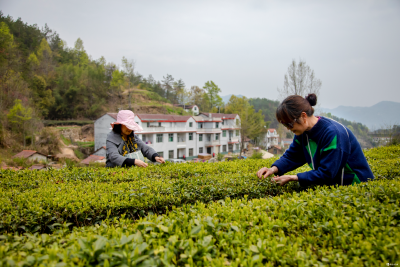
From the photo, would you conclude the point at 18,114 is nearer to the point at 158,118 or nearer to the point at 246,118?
the point at 158,118

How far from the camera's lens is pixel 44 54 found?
144 feet

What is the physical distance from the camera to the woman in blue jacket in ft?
7.64

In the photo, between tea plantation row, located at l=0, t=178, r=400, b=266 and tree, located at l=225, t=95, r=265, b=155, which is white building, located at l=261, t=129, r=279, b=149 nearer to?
tree, located at l=225, t=95, r=265, b=155

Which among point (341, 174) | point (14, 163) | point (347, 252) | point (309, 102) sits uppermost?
point (309, 102)

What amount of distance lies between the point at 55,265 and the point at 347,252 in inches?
66.4

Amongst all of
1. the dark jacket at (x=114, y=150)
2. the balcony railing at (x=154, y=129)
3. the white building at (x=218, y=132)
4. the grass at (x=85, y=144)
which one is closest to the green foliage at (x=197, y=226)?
the dark jacket at (x=114, y=150)

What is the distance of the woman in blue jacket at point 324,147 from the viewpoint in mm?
2330

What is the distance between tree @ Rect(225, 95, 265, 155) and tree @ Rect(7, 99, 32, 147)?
28124 millimetres

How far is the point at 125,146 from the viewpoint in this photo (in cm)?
425

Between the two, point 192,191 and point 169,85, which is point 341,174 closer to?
point 192,191

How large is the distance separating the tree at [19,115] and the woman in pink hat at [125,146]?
83.3 feet

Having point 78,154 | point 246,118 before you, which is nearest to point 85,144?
point 78,154

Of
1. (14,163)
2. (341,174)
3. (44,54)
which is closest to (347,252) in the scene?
(341,174)

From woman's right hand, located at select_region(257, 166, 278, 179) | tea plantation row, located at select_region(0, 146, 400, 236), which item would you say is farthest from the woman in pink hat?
woman's right hand, located at select_region(257, 166, 278, 179)
